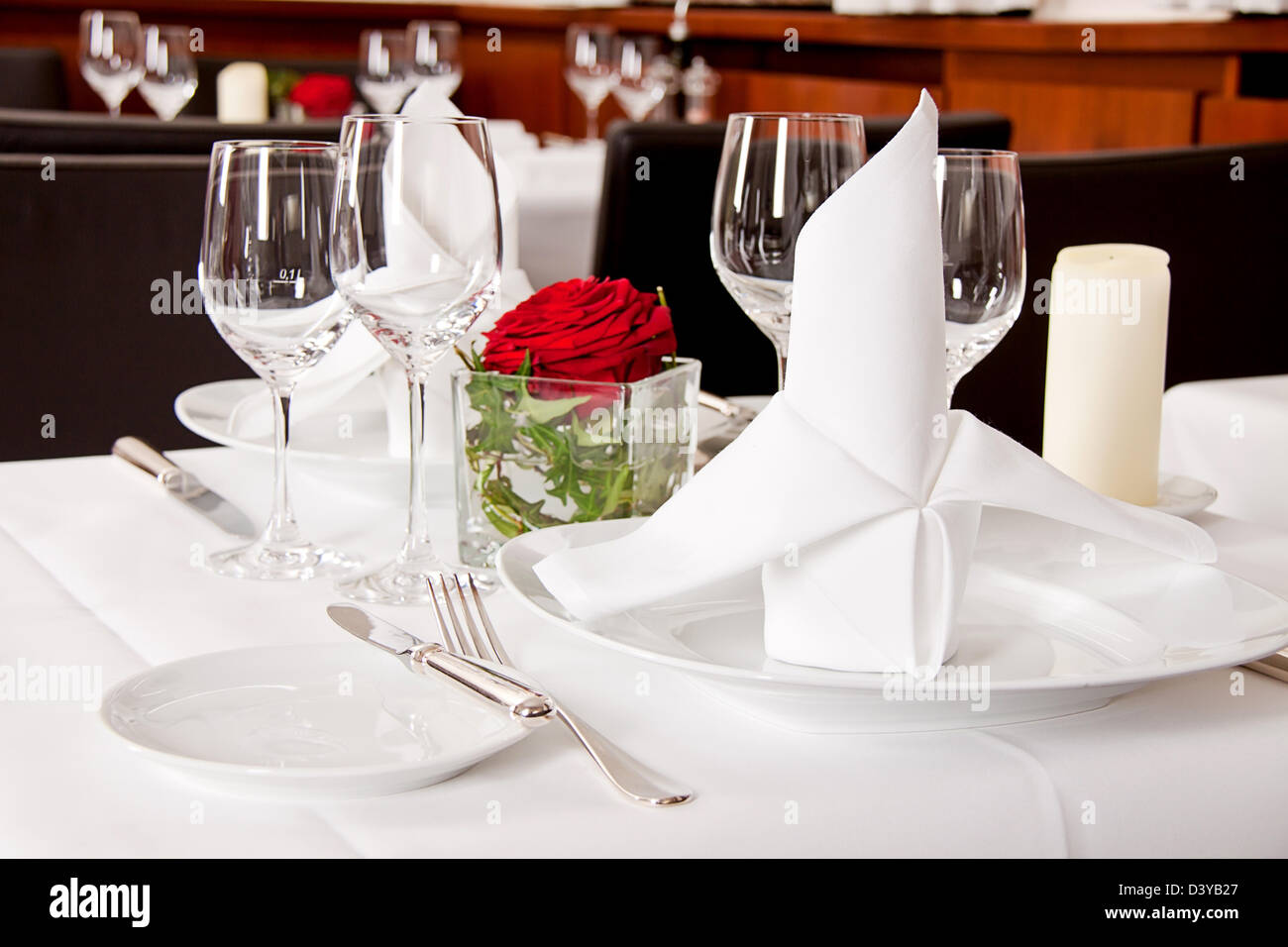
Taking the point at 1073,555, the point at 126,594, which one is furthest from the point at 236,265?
the point at 1073,555

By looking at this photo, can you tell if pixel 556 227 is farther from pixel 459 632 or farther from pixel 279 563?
pixel 459 632

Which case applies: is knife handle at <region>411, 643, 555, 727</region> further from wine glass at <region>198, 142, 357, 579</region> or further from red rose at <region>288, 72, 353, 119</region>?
red rose at <region>288, 72, 353, 119</region>

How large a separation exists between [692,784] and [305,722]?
150 mm

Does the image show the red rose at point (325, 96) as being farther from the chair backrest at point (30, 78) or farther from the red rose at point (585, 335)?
the red rose at point (585, 335)

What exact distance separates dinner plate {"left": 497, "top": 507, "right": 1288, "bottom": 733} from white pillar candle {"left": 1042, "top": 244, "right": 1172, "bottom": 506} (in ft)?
0.47

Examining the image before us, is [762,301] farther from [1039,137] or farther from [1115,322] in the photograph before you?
[1039,137]

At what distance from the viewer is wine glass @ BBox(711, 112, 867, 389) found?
96cm

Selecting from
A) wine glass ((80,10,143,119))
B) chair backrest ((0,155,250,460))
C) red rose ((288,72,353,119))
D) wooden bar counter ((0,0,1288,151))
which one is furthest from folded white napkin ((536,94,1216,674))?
wine glass ((80,10,143,119))

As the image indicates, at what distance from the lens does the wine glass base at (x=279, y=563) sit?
803 millimetres

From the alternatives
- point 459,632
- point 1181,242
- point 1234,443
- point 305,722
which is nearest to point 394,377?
point 459,632

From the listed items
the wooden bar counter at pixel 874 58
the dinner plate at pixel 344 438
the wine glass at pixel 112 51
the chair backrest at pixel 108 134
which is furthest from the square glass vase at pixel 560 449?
the wine glass at pixel 112 51

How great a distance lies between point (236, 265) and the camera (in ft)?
2.59

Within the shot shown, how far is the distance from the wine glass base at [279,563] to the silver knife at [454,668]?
0.42 feet

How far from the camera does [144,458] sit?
1.00 m
